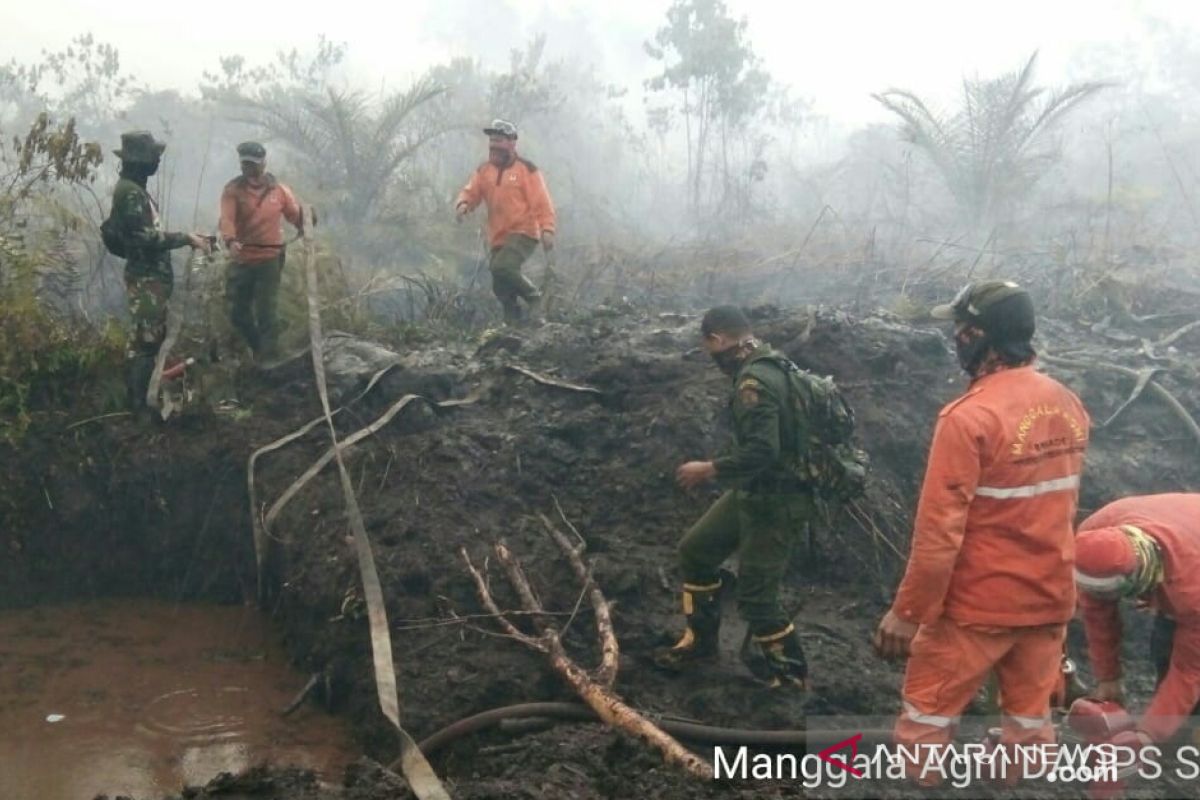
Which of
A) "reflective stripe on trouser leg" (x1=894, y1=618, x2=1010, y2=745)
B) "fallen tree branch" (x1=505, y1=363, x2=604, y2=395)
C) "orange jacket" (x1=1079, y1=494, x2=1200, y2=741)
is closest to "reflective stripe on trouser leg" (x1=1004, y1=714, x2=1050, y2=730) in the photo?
"reflective stripe on trouser leg" (x1=894, y1=618, x2=1010, y2=745)

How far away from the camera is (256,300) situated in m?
7.13

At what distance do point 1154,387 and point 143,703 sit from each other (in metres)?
6.88

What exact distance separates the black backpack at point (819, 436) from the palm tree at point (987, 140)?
34.0 ft

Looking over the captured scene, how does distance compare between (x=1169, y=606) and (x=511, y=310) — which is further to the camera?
(x=511, y=310)

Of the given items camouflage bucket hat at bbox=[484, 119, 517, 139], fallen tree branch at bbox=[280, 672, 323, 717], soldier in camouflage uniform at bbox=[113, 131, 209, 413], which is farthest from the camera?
camouflage bucket hat at bbox=[484, 119, 517, 139]

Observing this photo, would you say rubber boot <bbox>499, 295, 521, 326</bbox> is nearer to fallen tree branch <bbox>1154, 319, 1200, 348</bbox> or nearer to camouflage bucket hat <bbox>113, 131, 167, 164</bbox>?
camouflage bucket hat <bbox>113, 131, 167, 164</bbox>

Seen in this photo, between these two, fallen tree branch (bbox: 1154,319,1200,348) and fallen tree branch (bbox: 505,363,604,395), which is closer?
fallen tree branch (bbox: 505,363,604,395)

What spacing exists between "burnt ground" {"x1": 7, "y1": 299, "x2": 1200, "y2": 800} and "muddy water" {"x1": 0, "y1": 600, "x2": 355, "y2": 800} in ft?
0.66

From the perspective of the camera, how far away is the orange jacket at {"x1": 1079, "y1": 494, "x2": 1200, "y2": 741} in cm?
317

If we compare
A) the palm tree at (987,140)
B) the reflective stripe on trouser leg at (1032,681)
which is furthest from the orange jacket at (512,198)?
the palm tree at (987,140)

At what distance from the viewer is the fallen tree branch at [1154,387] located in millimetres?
7105

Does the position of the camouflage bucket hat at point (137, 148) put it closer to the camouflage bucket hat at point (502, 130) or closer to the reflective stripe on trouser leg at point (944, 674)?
the camouflage bucket hat at point (502, 130)

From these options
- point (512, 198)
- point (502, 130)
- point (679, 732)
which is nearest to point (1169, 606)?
point (679, 732)

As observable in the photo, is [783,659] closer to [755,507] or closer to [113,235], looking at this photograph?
[755,507]
